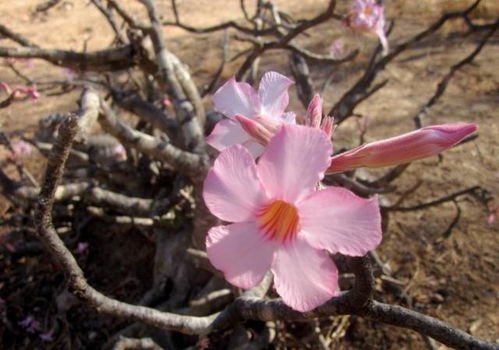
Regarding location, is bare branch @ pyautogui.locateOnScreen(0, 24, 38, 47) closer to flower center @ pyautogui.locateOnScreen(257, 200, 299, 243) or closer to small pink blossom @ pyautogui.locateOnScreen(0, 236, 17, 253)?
small pink blossom @ pyautogui.locateOnScreen(0, 236, 17, 253)

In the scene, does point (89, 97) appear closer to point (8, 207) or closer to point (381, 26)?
point (381, 26)

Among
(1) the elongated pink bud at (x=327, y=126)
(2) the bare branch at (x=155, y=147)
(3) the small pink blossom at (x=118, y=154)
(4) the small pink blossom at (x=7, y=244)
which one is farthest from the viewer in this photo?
(3) the small pink blossom at (x=118, y=154)

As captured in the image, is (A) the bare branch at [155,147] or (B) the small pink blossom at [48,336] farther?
(B) the small pink blossom at [48,336]

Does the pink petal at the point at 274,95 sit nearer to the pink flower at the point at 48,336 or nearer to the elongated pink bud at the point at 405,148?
the elongated pink bud at the point at 405,148

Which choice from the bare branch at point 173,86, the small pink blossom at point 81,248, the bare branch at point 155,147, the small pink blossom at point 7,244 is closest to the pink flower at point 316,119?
the bare branch at point 155,147

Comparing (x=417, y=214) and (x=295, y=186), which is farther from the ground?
(x=295, y=186)

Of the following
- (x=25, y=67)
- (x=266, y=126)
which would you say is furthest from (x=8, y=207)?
(x=25, y=67)

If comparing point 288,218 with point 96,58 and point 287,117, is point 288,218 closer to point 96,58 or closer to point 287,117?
point 287,117
